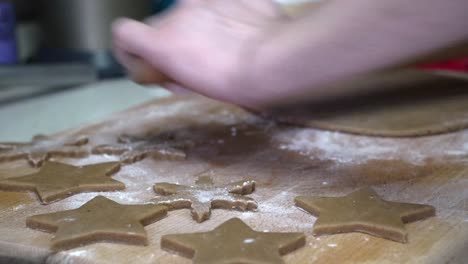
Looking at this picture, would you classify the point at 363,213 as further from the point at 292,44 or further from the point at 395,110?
the point at 395,110

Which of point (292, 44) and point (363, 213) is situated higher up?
point (292, 44)

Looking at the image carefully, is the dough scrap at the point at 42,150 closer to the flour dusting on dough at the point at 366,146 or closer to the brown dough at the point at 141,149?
the brown dough at the point at 141,149

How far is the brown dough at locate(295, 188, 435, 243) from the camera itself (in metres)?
0.51

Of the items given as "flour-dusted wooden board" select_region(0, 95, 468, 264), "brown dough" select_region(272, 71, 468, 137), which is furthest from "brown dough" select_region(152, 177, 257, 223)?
"brown dough" select_region(272, 71, 468, 137)

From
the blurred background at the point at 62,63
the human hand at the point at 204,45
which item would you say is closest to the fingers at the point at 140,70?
the human hand at the point at 204,45

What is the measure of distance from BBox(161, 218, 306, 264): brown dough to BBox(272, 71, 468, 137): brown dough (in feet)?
1.09

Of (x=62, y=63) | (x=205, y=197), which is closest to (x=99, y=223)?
(x=205, y=197)

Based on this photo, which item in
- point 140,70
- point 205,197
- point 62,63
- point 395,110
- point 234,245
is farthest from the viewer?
point 62,63

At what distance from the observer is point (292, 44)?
0.53 m

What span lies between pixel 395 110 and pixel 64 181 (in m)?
0.46

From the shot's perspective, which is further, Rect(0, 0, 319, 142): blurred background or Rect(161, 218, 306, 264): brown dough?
Rect(0, 0, 319, 142): blurred background

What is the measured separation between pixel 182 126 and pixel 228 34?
0.83 ft

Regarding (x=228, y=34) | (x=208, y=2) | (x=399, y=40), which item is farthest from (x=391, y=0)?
(x=208, y=2)

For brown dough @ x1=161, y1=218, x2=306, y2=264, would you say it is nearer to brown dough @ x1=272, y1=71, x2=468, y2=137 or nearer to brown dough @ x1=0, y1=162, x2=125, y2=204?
brown dough @ x1=0, y1=162, x2=125, y2=204
